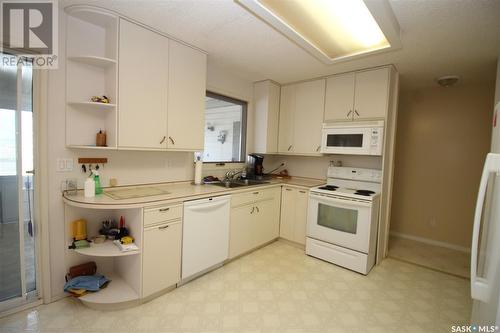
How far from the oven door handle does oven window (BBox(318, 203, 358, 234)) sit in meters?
0.07

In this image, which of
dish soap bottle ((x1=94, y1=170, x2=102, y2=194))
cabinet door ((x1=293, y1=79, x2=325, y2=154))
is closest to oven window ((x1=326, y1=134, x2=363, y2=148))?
cabinet door ((x1=293, y1=79, x2=325, y2=154))

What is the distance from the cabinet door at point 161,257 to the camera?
200 cm

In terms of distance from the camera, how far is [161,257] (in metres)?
2.08

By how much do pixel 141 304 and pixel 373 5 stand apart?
2.92 meters

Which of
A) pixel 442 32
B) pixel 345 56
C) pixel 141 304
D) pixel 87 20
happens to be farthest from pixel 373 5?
pixel 141 304

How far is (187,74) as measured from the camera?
2496mm

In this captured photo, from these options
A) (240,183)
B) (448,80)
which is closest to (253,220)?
(240,183)

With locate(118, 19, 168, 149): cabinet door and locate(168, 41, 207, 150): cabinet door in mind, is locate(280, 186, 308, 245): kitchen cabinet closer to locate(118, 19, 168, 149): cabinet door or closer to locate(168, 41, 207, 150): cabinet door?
locate(168, 41, 207, 150): cabinet door

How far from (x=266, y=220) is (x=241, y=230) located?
0.51 m

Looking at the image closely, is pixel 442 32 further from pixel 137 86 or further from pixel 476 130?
pixel 137 86

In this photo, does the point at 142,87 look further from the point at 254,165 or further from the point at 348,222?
the point at 348,222

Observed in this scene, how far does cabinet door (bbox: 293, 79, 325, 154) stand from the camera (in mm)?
3377

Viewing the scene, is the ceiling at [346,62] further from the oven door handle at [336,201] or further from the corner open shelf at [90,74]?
the oven door handle at [336,201]

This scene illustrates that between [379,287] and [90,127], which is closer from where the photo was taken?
[90,127]
